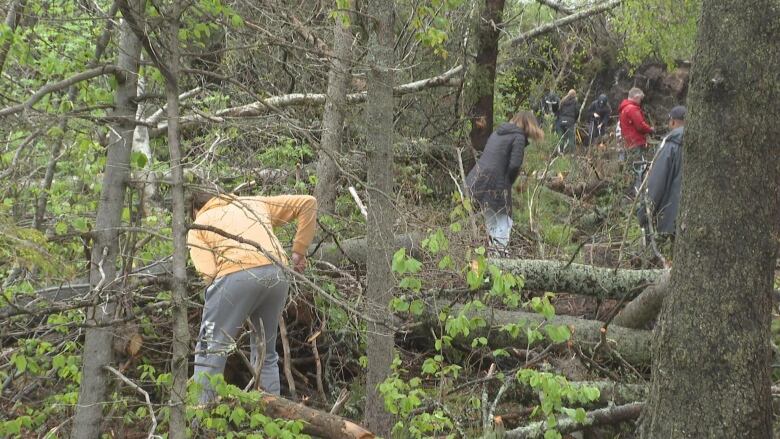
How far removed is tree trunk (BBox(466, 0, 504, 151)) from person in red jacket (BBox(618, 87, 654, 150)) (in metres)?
2.97

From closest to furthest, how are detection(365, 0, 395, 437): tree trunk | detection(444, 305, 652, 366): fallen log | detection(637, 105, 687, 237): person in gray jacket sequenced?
detection(365, 0, 395, 437): tree trunk
detection(444, 305, 652, 366): fallen log
detection(637, 105, 687, 237): person in gray jacket

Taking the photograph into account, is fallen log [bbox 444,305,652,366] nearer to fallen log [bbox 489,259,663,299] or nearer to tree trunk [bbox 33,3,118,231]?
fallen log [bbox 489,259,663,299]

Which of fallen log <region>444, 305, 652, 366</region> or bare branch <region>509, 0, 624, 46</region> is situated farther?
bare branch <region>509, 0, 624, 46</region>

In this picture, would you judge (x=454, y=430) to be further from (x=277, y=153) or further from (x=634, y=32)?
(x=634, y=32)

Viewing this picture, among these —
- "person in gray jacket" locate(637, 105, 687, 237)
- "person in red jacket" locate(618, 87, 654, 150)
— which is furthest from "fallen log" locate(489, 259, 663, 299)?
"person in red jacket" locate(618, 87, 654, 150)

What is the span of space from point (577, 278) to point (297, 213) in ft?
8.70

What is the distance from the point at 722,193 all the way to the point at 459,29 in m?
8.47

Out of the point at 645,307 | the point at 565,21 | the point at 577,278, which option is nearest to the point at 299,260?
the point at 577,278

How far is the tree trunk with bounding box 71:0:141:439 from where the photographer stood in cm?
415

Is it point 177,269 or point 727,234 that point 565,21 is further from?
point 177,269

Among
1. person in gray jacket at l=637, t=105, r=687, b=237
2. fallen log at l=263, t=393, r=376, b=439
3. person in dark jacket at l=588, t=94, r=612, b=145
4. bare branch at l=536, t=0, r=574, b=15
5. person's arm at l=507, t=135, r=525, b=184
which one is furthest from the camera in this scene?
person in dark jacket at l=588, t=94, r=612, b=145

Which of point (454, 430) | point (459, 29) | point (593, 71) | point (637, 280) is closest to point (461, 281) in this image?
point (637, 280)

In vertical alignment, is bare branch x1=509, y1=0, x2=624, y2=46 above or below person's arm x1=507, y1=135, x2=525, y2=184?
above

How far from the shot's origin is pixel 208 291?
5.09 metres
